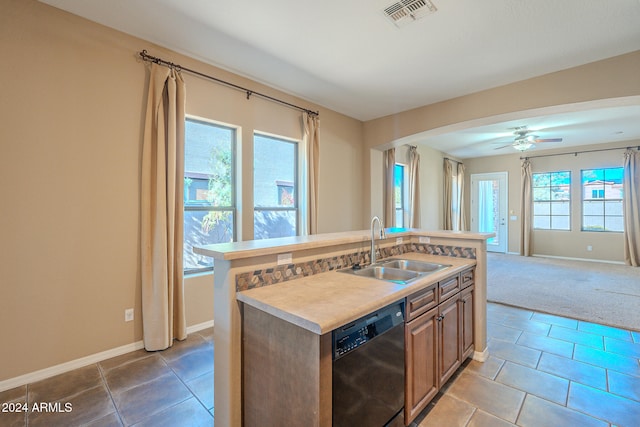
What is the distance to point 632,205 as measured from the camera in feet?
20.5

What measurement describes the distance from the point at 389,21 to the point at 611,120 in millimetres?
5215

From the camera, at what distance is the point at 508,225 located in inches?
319

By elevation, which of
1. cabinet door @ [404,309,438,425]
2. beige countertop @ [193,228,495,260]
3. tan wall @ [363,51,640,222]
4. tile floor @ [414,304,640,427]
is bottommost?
tile floor @ [414,304,640,427]

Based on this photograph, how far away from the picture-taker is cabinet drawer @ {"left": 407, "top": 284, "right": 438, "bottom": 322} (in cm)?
168

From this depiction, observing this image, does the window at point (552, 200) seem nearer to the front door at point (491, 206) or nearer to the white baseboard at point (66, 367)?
the front door at point (491, 206)

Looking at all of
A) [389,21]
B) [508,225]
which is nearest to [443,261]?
[389,21]

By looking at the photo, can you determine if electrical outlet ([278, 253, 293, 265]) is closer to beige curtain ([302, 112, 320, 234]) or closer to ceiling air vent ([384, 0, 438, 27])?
ceiling air vent ([384, 0, 438, 27])

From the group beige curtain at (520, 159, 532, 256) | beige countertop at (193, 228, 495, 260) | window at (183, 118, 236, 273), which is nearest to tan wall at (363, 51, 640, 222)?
beige countertop at (193, 228, 495, 260)

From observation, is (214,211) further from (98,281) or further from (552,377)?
(552,377)

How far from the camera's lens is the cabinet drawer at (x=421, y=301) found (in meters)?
1.68

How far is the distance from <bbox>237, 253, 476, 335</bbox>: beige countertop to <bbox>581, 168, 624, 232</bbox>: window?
7.67 meters

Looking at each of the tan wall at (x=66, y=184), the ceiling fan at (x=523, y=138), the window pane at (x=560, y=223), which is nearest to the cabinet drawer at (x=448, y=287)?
the tan wall at (x=66, y=184)

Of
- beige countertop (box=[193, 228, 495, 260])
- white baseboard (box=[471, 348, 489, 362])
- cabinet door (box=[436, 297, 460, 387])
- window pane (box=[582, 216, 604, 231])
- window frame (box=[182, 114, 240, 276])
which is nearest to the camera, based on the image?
beige countertop (box=[193, 228, 495, 260])

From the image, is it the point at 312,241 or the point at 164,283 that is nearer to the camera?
the point at 312,241
